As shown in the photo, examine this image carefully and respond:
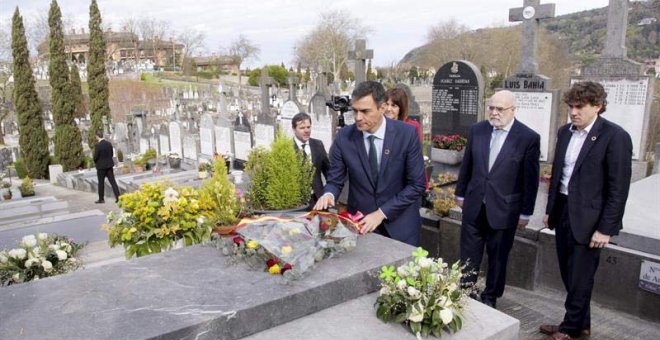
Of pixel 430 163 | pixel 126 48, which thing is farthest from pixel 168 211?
pixel 126 48

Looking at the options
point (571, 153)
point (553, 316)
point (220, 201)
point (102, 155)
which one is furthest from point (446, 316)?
point (102, 155)

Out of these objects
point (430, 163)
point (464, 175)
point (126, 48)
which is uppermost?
point (126, 48)

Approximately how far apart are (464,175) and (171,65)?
76029 millimetres

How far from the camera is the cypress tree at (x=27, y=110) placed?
23.3 m

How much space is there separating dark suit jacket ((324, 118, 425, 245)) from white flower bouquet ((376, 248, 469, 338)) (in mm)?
879

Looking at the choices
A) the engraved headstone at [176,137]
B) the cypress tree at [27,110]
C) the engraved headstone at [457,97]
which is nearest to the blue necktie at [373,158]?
the engraved headstone at [457,97]

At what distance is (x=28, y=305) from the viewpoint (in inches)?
93.8

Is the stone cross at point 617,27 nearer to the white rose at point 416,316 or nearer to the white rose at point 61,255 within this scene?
the white rose at point 416,316

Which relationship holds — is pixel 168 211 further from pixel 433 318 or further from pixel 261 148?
pixel 433 318

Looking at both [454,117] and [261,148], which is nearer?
[261,148]

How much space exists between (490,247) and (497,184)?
56cm

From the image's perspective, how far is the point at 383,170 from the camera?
3.39 m

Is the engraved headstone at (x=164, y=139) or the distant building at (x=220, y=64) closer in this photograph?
the engraved headstone at (x=164, y=139)

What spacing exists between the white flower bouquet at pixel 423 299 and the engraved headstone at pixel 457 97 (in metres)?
6.34
